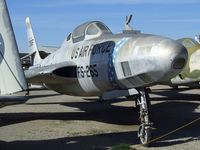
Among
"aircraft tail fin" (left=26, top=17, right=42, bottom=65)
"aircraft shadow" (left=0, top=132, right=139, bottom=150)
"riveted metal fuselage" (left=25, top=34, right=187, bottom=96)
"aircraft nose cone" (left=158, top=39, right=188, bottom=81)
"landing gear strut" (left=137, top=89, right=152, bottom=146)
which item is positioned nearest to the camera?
"aircraft nose cone" (left=158, top=39, right=188, bottom=81)

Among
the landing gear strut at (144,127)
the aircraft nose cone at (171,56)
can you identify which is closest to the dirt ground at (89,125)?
the landing gear strut at (144,127)

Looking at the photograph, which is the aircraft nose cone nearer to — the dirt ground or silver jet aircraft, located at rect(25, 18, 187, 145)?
silver jet aircraft, located at rect(25, 18, 187, 145)

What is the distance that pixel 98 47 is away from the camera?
11.2 metres

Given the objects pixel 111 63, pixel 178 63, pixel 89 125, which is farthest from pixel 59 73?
pixel 178 63

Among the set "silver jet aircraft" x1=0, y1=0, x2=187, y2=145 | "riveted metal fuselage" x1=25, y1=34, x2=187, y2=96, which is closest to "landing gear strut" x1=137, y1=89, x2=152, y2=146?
"silver jet aircraft" x1=0, y1=0, x2=187, y2=145

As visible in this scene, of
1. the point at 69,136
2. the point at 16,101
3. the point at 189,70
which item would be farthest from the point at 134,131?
the point at 189,70

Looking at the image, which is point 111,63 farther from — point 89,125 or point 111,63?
point 89,125

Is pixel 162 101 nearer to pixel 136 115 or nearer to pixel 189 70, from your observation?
pixel 189 70

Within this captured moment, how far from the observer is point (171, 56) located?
865 cm

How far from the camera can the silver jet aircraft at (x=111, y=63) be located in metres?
8.90

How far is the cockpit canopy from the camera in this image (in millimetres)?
12180

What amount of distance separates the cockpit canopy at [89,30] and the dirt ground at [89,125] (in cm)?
256

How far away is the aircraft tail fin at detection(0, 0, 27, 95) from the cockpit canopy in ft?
17.6

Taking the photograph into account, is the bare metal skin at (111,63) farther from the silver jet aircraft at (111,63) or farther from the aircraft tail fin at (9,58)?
the aircraft tail fin at (9,58)
